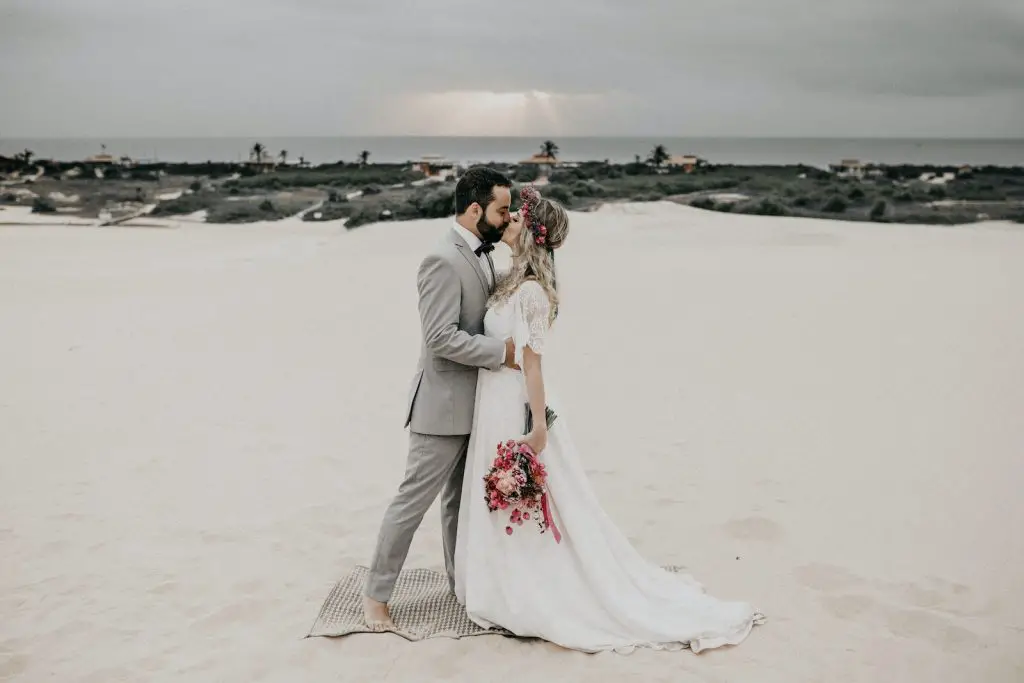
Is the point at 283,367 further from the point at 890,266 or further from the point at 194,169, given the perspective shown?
the point at 194,169

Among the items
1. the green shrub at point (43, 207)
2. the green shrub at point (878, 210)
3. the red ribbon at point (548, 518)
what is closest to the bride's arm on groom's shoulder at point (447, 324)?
the red ribbon at point (548, 518)

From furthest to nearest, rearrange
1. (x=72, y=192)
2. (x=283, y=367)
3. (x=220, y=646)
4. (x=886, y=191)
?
(x=72, y=192) < (x=886, y=191) < (x=283, y=367) < (x=220, y=646)

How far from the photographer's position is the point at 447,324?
349 cm

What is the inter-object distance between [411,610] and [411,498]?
613 millimetres

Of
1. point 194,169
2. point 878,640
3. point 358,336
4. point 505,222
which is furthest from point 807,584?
point 194,169

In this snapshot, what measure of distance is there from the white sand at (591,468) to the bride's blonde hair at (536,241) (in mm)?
1500

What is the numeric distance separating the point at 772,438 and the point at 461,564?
11.0ft

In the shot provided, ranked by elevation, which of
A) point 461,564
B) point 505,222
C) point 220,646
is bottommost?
point 220,646

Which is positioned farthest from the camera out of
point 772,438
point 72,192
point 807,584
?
point 72,192

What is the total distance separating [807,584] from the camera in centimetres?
423

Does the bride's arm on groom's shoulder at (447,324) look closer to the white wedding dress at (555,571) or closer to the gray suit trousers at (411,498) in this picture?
the white wedding dress at (555,571)

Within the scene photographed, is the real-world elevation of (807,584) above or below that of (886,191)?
below

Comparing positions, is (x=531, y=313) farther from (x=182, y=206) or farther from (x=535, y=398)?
(x=182, y=206)

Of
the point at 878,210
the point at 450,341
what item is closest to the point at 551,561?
the point at 450,341
